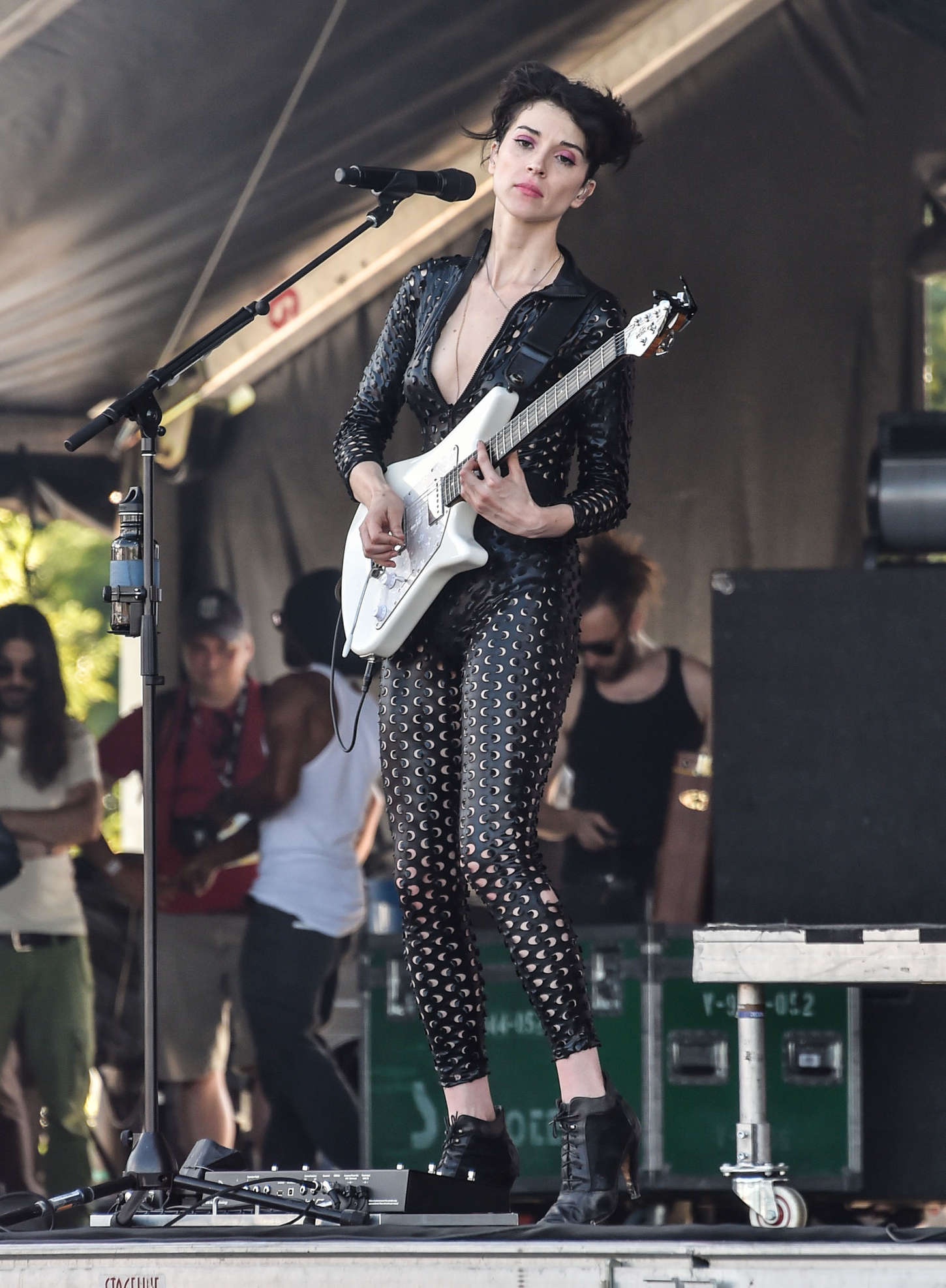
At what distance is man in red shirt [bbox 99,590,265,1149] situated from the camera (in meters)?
4.45

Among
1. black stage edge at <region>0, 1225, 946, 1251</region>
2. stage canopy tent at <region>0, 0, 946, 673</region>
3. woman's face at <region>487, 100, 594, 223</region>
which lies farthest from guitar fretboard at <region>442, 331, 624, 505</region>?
stage canopy tent at <region>0, 0, 946, 673</region>

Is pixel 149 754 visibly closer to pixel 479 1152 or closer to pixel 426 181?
pixel 479 1152

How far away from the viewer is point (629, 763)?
448cm

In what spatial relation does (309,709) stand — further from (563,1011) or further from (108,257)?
(563,1011)

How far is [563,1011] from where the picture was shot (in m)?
2.61

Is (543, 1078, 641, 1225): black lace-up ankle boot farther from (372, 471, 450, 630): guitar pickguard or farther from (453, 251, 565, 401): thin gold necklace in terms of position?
(453, 251, 565, 401): thin gold necklace

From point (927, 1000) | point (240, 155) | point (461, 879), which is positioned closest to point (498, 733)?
point (461, 879)

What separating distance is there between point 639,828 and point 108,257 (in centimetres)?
208

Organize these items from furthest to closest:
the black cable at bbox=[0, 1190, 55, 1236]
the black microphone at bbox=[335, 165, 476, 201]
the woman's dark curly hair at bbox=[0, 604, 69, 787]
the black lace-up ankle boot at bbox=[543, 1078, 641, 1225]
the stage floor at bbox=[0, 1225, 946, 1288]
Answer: the woman's dark curly hair at bbox=[0, 604, 69, 787], the black microphone at bbox=[335, 165, 476, 201], the black lace-up ankle boot at bbox=[543, 1078, 641, 1225], the black cable at bbox=[0, 1190, 55, 1236], the stage floor at bbox=[0, 1225, 946, 1288]

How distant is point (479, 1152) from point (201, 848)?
6.36 feet

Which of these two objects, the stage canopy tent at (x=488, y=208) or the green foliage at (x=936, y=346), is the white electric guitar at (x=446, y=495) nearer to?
the stage canopy tent at (x=488, y=208)

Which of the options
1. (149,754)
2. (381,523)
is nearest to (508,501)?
(381,523)

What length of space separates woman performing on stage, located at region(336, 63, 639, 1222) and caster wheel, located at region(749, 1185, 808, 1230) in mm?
343

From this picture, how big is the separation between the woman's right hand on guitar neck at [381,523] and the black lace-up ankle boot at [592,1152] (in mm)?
936
